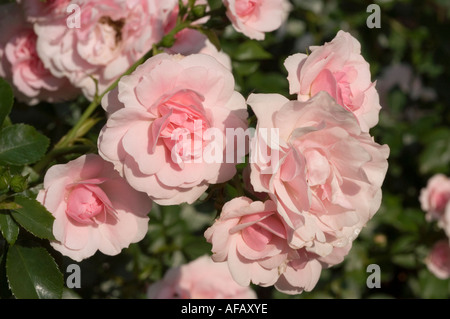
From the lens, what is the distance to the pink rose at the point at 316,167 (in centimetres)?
83

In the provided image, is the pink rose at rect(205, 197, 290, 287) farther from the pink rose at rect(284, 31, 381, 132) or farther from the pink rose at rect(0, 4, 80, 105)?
the pink rose at rect(0, 4, 80, 105)

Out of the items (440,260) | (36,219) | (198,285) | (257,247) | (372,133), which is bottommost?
(440,260)

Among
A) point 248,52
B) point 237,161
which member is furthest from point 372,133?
point 237,161

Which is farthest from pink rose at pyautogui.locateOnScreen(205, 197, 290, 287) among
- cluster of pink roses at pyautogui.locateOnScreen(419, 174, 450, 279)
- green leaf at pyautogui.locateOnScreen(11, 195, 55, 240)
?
cluster of pink roses at pyautogui.locateOnScreen(419, 174, 450, 279)

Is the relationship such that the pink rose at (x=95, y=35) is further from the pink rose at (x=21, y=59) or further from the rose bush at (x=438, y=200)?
the rose bush at (x=438, y=200)

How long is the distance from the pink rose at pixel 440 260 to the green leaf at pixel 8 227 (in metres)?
1.46

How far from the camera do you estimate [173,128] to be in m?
0.90

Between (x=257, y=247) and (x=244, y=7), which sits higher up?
(x=244, y=7)

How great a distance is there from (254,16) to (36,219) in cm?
56

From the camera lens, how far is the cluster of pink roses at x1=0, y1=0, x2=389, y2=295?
2.76 feet

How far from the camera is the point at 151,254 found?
1653mm

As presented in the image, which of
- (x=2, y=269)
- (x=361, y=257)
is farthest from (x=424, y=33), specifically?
(x=2, y=269)

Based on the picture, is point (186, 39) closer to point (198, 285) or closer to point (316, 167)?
point (316, 167)

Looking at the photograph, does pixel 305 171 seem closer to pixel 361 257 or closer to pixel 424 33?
pixel 361 257
